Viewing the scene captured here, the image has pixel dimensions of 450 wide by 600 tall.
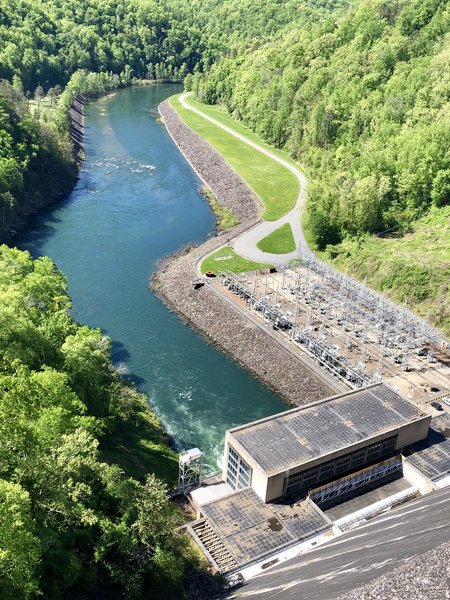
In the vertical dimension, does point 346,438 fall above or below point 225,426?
above

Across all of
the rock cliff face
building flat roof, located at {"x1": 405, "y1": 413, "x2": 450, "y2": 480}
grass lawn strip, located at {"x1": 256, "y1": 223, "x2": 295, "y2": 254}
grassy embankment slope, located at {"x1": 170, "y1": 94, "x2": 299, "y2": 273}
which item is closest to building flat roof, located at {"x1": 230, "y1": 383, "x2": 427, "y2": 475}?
building flat roof, located at {"x1": 405, "y1": 413, "x2": 450, "y2": 480}

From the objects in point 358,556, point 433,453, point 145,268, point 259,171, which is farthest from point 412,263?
point 259,171

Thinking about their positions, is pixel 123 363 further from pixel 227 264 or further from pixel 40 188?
pixel 40 188

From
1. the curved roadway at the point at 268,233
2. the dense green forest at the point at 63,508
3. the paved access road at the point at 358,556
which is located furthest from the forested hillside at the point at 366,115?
the dense green forest at the point at 63,508

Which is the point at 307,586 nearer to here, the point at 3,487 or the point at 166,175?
the point at 3,487

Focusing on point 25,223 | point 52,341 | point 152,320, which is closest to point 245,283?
point 152,320

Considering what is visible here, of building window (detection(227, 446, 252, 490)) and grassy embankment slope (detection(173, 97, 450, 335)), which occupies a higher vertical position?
grassy embankment slope (detection(173, 97, 450, 335))

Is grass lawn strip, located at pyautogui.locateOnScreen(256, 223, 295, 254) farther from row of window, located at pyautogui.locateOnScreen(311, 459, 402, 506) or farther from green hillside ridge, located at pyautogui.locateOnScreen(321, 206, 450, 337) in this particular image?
row of window, located at pyautogui.locateOnScreen(311, 459, 402, 506)
